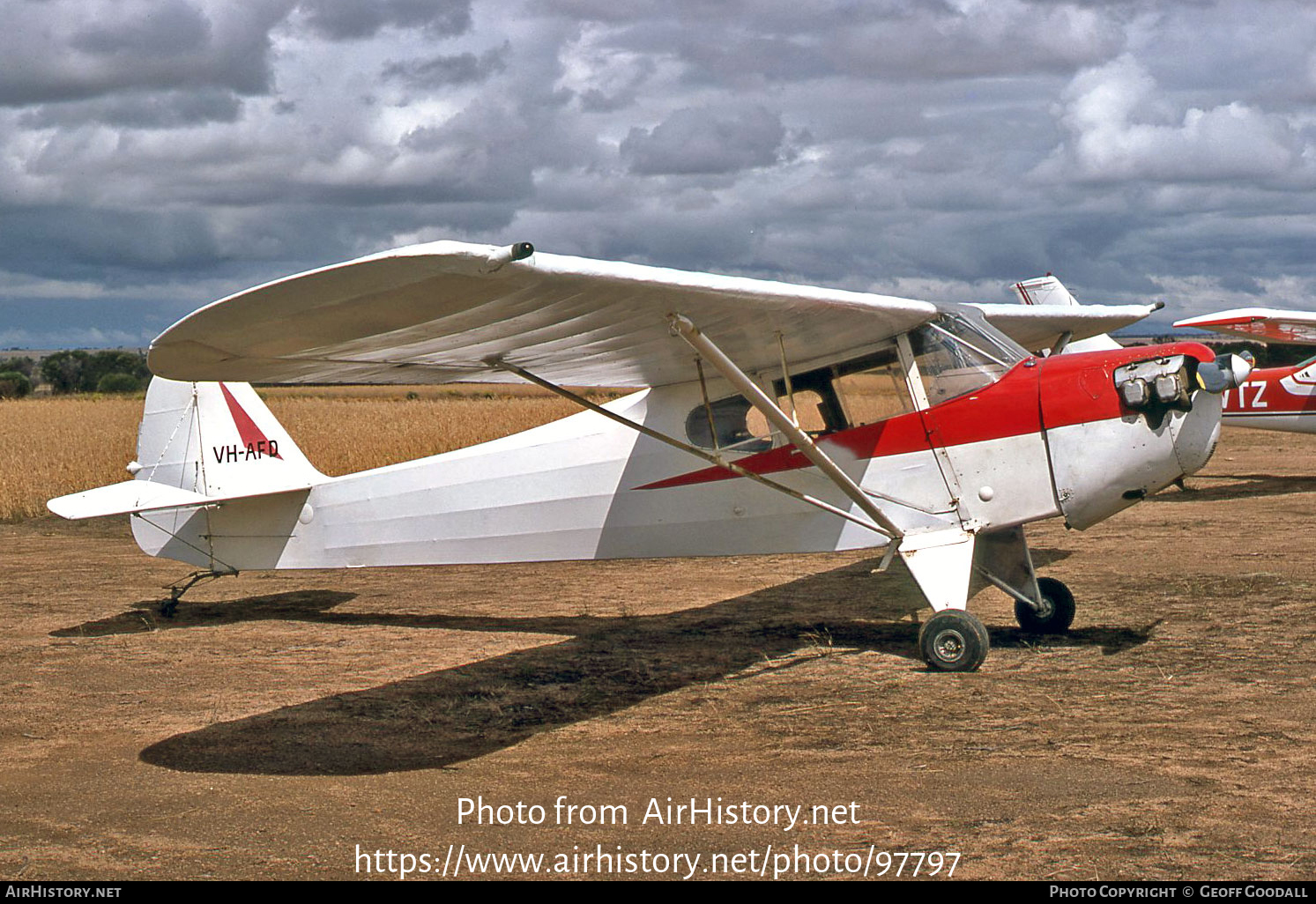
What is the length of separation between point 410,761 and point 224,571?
4635mm

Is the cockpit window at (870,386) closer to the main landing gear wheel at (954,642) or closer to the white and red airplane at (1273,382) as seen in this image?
the main landing gear wheel at (954,642)

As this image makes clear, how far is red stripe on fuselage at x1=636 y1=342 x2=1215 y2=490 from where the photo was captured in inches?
273

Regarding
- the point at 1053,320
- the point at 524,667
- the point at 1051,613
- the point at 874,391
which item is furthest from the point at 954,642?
the point at 1053,320

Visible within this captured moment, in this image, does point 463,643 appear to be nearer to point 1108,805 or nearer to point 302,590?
point 302,590

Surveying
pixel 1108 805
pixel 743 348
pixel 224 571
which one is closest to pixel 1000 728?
pixel 1108 805

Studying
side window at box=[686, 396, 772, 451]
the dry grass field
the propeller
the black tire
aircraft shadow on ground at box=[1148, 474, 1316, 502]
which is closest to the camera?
the propeller

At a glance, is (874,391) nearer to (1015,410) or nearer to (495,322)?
(1015,410)

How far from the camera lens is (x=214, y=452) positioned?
9.61 metres

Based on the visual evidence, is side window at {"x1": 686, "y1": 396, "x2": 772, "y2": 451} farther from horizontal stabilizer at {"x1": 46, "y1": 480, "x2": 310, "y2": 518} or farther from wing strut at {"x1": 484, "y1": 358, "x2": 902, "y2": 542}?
horizontal stabilizer at {"x1": 46, "y1": 480, "x2": 310, "y2": 518}

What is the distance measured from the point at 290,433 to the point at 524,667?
20.5 meters

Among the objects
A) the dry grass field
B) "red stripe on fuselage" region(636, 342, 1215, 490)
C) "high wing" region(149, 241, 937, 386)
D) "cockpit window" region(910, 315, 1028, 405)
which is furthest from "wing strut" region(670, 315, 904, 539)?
the dry grass field

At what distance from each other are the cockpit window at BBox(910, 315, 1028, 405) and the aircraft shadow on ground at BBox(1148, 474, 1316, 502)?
9.90 meters

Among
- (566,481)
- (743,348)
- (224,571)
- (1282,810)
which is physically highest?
(743,348)

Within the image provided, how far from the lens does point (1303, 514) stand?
14.8 m
